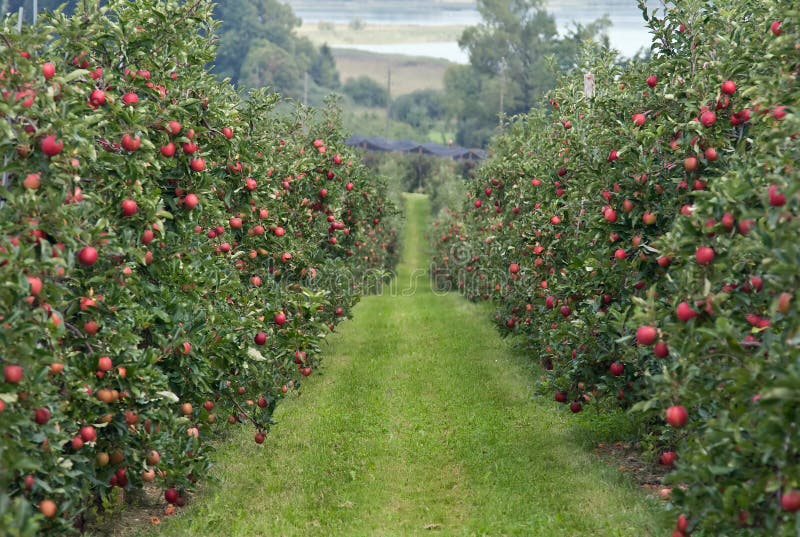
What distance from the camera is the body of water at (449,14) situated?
81875mm

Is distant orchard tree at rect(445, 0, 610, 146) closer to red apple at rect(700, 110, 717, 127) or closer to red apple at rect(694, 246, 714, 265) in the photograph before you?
red apple at rect(700, 110, 717, 127)

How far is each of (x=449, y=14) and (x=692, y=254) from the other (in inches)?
4312

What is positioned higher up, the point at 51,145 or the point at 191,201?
the point at 51,145

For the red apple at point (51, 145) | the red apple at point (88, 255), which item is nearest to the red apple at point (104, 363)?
the red apple at point (88, 255)

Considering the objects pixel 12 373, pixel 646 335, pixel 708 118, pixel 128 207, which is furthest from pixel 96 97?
pixel 708 118

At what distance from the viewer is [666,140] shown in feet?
25.1

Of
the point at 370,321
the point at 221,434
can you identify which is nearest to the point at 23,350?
the point at 221,434

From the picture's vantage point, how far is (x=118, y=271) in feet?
20.0

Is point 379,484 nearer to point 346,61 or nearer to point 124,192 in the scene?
point 124,192

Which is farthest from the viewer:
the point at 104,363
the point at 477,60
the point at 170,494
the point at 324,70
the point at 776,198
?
the point at 324,70

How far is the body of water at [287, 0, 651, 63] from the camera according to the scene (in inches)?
3223

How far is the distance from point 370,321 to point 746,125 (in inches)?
532

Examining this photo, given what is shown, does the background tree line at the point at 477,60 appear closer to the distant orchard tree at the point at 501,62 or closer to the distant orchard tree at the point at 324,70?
the distant orchard tree at the point at 501,62

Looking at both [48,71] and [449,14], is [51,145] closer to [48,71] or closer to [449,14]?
[48,71]
